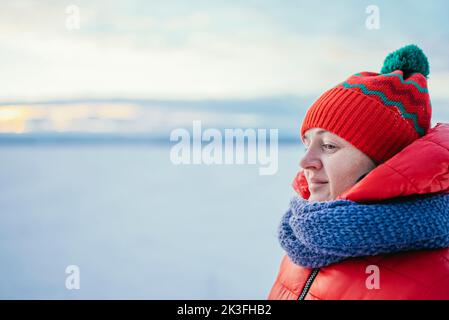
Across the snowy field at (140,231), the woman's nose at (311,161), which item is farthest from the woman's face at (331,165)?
the snowy field at (140,231)

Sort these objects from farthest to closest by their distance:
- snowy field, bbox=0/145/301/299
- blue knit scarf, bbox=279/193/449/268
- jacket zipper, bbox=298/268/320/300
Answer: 1. snowy field, bbox=0/145/301/299
2. jacket zipper, bbox=298/268/320/300
3. blue knit scarf, bbox=279/193/449/268

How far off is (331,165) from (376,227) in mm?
206

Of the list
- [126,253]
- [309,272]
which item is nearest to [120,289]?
[126,253]

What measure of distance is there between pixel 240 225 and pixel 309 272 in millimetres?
3148

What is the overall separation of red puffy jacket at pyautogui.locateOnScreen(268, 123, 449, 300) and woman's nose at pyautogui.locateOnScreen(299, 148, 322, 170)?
0.41 feet

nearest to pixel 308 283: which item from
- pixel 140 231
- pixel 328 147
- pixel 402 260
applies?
pixel 402 260

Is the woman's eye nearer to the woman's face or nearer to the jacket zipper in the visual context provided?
the woman's face

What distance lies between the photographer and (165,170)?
7.59 m

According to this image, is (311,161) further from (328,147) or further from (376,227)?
(376,227)

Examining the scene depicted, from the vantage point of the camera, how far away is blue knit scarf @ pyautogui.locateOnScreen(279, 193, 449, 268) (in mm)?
875

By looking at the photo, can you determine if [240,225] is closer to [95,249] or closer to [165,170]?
[95,249]

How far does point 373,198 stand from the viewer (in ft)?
3.01

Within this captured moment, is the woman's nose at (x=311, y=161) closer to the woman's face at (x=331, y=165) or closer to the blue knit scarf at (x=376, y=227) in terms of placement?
the woman's face at (x=331, y=165)

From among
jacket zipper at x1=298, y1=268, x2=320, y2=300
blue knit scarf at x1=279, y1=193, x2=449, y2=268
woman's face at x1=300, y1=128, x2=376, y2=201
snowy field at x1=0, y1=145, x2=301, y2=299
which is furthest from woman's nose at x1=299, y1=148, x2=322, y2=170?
snowy field at x1=0, y1=145, x2=301, y2=299
